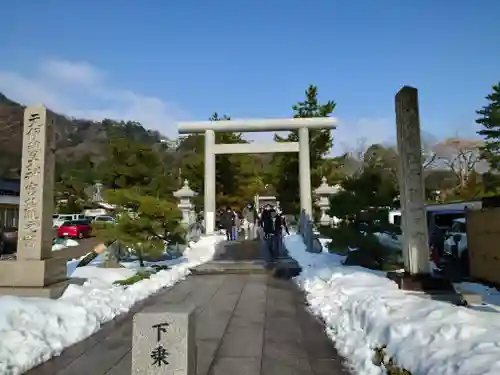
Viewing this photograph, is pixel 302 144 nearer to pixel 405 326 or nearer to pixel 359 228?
pixel 359 228

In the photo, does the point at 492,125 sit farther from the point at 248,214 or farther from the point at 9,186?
the point at 9,186

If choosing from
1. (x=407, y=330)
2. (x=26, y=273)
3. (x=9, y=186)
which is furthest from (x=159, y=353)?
(x=9, y=186)

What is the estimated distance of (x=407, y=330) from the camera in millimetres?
4961

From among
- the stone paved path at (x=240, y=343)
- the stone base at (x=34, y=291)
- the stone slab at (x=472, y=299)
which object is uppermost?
the stone base at (x=34, y=291)

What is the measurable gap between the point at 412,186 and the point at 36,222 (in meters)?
7.29

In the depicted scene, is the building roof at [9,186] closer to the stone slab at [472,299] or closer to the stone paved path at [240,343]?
the stone paved path at [240,343]

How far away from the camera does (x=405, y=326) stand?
5.05 meters

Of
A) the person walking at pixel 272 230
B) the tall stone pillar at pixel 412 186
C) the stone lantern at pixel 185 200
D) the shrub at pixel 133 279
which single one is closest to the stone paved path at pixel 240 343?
the shrub at pixel 133 279

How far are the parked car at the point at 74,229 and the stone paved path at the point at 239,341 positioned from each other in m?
21.8

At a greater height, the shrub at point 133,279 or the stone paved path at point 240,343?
the shrub at point 133,279

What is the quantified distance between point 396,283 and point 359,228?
3.55 m

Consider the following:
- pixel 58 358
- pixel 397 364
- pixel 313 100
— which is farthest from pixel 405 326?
pixel 313 100

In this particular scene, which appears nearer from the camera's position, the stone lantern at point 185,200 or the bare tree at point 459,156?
the stone lantern at point 185,200

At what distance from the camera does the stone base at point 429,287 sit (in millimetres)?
7348
